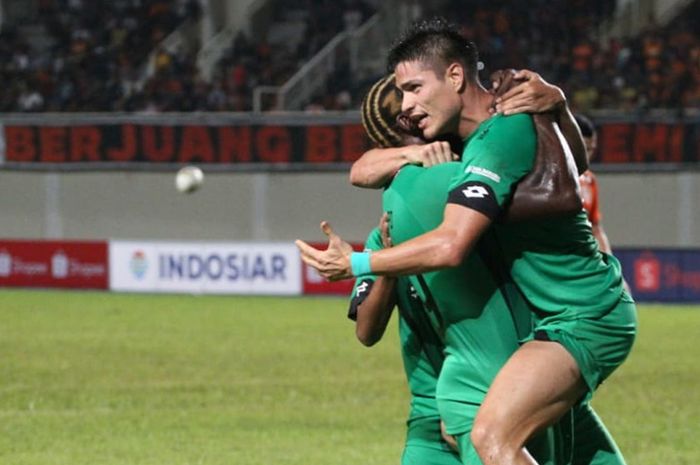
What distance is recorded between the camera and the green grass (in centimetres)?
1035

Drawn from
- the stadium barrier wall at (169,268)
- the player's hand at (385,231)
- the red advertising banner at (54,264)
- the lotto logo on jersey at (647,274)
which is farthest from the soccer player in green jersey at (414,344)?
the red advertising banner at (54,264)

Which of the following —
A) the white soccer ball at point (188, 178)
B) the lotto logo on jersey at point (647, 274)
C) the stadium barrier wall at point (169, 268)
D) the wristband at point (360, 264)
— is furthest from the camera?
the white soccer ball at point (188, 178)

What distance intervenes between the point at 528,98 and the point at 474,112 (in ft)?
0.65

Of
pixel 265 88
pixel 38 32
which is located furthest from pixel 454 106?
pixel 38 32

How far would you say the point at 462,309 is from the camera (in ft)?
17.7

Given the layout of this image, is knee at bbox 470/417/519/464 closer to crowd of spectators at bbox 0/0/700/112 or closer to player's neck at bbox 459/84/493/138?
player's neck at bbox 459/84/493/138

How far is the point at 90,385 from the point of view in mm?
14102

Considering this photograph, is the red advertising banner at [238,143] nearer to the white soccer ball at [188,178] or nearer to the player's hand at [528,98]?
the white soccer ball at [188,178]

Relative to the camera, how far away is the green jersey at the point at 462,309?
539cm

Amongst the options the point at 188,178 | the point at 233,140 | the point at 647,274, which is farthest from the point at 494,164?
the point at 188,178

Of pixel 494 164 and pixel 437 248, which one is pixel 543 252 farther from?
pixel 437 248

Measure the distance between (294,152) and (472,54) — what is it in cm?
2364

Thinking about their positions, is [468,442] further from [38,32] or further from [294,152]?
[38,32]

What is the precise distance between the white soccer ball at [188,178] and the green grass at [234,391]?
280 inches
